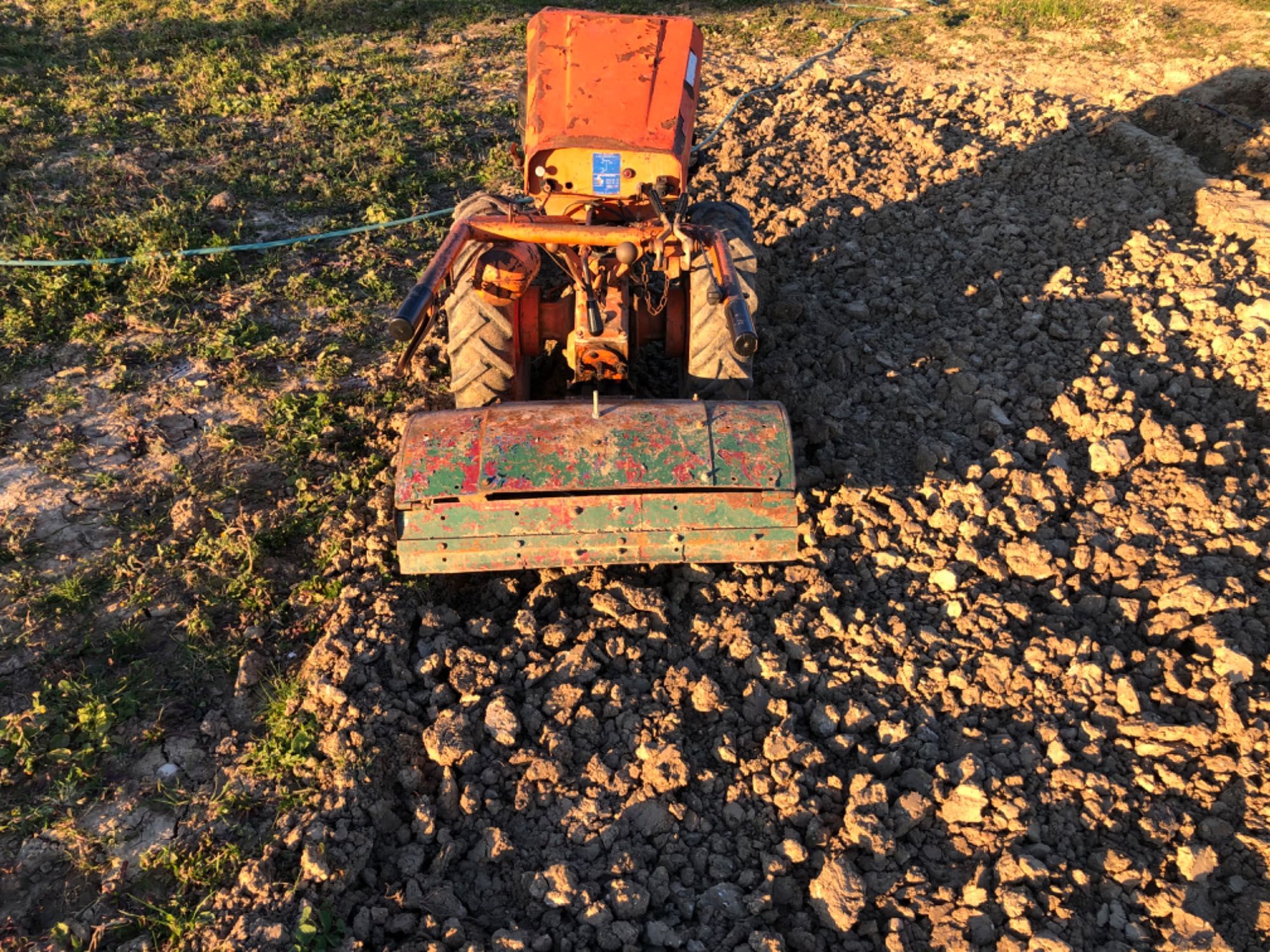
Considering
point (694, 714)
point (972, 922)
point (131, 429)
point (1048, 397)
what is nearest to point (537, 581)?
point (694, 714)

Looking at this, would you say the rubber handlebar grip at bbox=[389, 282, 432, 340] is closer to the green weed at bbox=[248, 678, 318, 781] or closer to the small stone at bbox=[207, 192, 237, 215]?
the green weed at bbox=[248, 678, 318, 781]

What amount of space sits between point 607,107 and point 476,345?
1449 millimetres

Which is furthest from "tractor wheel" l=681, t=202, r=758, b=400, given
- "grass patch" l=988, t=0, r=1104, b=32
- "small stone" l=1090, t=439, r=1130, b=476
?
"grass patch" l=988, t=0, r=1104, b=32

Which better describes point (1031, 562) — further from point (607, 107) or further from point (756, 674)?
point (607, 107)

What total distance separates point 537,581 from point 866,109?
7.23m

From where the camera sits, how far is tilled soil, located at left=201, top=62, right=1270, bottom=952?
307cm

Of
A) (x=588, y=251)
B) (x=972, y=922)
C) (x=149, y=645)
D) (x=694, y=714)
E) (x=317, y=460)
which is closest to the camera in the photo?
(x=972, y=922)

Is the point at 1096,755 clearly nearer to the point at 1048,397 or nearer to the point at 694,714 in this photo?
the point at 694,714

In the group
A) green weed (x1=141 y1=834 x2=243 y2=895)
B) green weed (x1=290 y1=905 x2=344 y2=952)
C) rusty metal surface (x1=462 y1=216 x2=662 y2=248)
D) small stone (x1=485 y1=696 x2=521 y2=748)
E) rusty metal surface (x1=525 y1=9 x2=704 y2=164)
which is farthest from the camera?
rusty metal surface (x1=525 y1=9 x2=704 y2=164)

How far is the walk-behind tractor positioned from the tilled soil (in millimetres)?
445

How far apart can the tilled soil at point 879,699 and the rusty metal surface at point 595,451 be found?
628mm

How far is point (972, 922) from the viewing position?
9.83 ft

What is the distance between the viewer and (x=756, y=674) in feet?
12.7

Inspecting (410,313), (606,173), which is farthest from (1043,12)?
(410,313)
